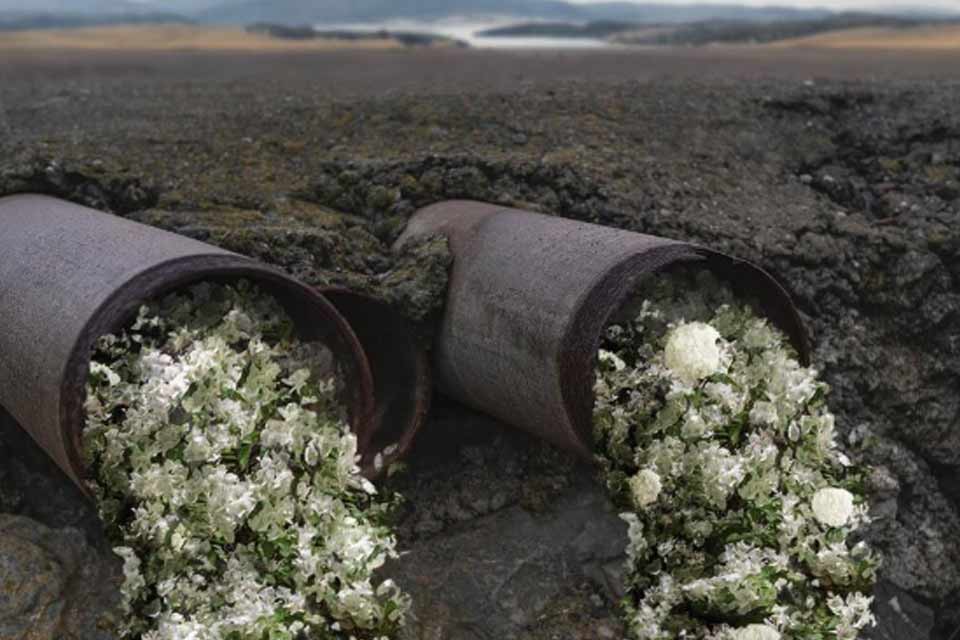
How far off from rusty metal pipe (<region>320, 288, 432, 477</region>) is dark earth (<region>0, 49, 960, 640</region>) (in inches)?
6.9

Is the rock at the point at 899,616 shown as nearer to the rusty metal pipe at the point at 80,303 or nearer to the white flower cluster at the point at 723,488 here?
the white flower cluster at the point at 723,488

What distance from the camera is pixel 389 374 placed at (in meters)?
7.06

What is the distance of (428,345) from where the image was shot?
6852mm

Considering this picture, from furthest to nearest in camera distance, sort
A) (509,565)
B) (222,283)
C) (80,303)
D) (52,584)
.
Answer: (509,565) < (52,584) < (222,283) < (80,303)

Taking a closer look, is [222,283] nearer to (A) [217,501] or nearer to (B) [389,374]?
(A) [217,501]

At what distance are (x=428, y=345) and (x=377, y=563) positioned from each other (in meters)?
2.18

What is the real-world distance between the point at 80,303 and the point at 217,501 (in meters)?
1.25

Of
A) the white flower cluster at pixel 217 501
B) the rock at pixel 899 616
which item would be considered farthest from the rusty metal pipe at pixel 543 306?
the rock at pixel 899 616

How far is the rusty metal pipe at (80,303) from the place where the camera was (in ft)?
15.6

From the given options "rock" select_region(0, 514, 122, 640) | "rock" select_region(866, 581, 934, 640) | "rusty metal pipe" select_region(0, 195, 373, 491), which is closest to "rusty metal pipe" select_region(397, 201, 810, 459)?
"rusty metal pipe" select_region(0, 195, 373, 491)

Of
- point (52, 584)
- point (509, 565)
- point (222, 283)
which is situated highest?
point (222, 283)

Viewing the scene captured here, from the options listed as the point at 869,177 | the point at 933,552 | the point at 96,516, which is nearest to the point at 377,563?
the point at 96,516

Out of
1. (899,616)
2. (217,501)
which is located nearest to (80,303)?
(217,501)

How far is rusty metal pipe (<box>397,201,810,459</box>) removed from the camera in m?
5.48
